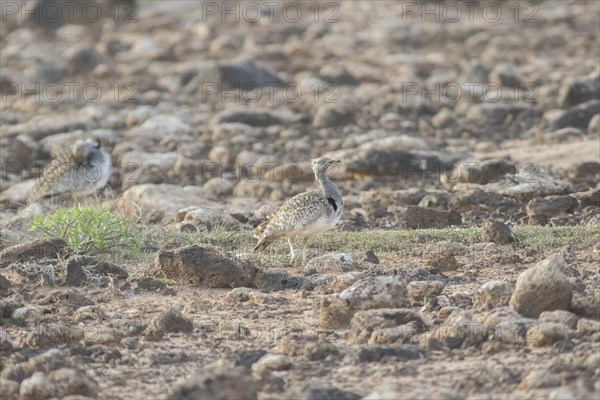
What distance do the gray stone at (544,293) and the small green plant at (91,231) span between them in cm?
419

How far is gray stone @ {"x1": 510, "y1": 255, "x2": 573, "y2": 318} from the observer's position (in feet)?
24.8

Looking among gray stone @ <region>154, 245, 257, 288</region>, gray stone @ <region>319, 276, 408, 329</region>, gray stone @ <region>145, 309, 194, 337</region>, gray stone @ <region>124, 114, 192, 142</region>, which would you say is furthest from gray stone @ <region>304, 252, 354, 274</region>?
gray stone @ <region>124, 114, 192, 142</region>

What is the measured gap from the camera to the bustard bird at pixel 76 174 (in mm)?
13430

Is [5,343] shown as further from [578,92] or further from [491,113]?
[578,92]

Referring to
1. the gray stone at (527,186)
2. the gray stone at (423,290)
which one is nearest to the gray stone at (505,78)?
the gray stone at (527,186)

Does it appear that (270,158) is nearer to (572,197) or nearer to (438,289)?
(572,197)


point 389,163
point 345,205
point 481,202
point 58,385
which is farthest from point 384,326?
point 389,163

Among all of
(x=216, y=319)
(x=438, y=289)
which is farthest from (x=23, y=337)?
(x=438, y=289)

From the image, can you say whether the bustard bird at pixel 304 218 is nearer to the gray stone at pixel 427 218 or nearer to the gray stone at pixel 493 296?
the gray stone at pixel 427 218

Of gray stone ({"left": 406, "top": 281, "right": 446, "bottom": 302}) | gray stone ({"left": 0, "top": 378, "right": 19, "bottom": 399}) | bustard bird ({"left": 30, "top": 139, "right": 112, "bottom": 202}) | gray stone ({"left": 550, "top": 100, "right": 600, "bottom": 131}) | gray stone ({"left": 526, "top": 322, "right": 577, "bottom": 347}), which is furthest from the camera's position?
gray stone ({"left": 550, "top": 100, "right": 600, "bottom": 131})

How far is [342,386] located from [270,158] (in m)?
10.00

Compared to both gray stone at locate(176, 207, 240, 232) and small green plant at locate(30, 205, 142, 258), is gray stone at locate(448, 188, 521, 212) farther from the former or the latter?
small green plant at locate(30, 205, 142, 258)

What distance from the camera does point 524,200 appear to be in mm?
13102

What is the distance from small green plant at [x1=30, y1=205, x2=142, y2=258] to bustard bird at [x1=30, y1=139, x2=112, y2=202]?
103 inches
